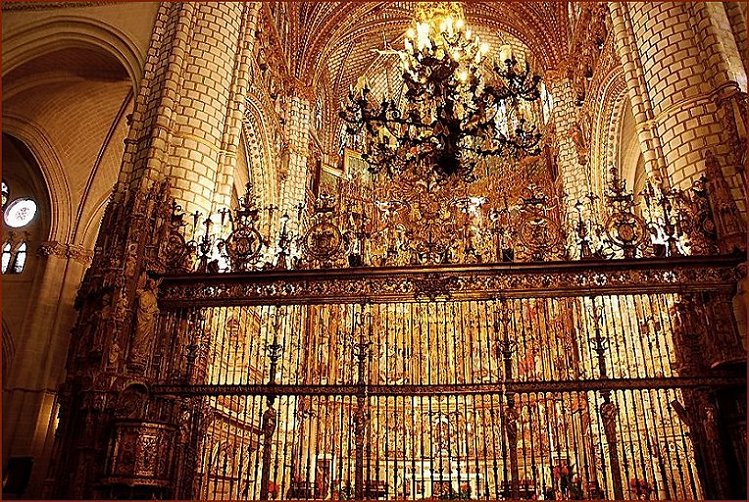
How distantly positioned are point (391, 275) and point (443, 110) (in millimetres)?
4923

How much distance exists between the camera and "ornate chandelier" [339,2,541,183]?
10.8 meters

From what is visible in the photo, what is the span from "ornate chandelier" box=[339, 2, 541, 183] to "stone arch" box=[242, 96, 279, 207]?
3931 millimetres

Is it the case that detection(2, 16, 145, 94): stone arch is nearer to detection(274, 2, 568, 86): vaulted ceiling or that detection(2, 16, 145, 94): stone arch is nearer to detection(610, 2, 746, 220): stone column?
detection(274, 2, 568, 86): vaulted ceiling

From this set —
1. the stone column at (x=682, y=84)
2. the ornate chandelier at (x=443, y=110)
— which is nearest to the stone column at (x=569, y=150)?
the ornate chandelier at (x=443, y=110)

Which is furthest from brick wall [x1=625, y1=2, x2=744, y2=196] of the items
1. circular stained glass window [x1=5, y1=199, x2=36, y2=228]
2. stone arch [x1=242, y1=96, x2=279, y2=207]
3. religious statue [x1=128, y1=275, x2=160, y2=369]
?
circular stained glass window [x1=5, y1=199, x2=36, y2=228]

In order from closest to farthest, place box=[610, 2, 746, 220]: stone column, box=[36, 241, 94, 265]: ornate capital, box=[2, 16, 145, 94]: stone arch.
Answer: box=[610, 2, 746, 220]: stone column → box=[2, 16, 145, 94]: stone arch → box=[36, 241, 94, 265]: ornate capital

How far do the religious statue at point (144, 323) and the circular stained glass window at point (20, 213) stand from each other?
1422 centimetres

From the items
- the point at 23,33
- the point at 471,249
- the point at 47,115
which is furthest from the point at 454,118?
the point at 47,115

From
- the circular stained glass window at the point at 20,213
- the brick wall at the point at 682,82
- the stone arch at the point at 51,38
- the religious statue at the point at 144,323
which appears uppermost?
the stone arch at the point at 51,38

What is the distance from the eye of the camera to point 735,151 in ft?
23.8

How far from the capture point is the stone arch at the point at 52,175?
53.5ft

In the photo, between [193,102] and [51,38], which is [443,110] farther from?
[51,38]

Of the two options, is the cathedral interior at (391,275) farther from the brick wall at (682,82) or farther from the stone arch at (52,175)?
the stone arch at (52,175)

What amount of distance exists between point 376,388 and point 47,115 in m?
15.3
